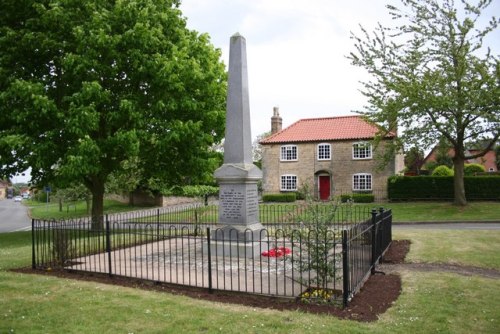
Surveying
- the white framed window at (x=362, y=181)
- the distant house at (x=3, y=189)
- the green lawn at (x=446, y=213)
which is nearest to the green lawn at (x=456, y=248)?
the green lawn at (x=446, y=213)

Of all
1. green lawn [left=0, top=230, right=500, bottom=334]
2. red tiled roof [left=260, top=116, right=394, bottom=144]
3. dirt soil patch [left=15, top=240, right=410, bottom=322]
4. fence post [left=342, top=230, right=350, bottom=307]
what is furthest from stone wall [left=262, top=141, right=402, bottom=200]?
fence post [left=342, top=230, right=350, bottom=307]

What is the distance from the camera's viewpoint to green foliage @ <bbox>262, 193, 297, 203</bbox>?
36000mm

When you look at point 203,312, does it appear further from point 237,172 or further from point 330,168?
point 330,168

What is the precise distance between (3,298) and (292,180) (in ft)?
105

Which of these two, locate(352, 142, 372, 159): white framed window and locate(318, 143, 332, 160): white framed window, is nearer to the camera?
locate(352, 142, 372, 159): white framed window

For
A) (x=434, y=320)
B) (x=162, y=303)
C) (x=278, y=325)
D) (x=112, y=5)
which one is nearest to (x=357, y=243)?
(x=434, y=320)

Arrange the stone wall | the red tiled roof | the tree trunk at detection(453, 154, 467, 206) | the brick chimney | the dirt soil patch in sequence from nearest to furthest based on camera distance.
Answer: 1. the dirt soil patch
2. the tree trunk at detection(453, 154, 467, 206)
3. the stone wall
4. the red tiled roof
5. the brick chimney

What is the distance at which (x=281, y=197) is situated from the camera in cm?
3650

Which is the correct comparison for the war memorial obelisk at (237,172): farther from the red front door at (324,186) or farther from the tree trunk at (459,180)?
the red front door at (324,186)

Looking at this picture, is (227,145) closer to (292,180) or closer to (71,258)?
(71,258)

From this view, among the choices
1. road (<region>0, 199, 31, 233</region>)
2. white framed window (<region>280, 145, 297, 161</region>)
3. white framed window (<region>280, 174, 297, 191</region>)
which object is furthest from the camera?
white framed window (<region>280, 174, 297, 191</region>)

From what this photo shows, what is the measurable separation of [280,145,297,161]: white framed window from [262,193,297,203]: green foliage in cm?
361

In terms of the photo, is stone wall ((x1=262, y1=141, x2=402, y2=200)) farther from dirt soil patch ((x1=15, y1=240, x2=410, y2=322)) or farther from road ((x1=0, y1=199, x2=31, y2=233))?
dirt soil patch ((x1=15, y1=240, x2=410, y2=322))

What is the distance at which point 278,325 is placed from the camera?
564 centimetres
